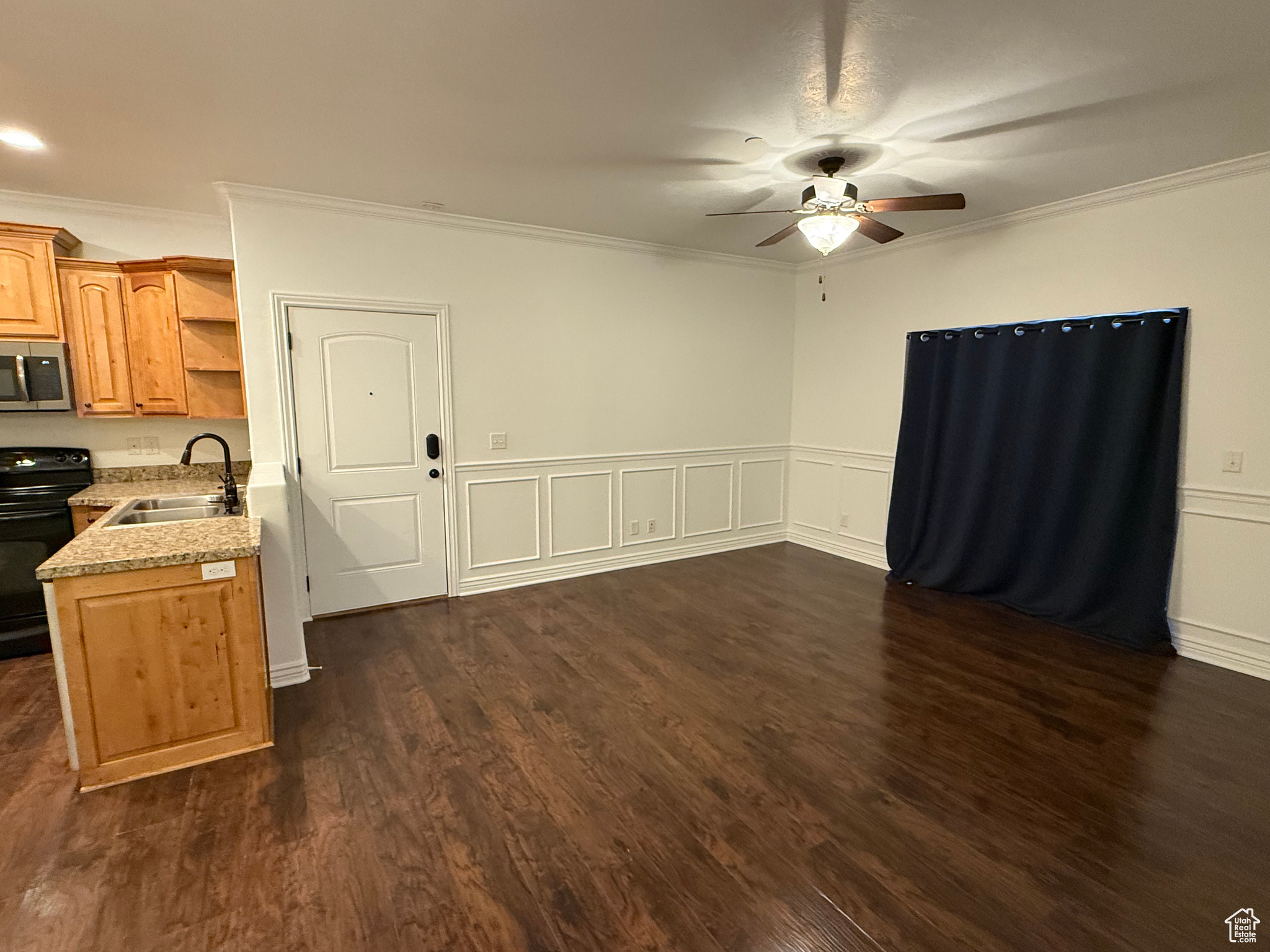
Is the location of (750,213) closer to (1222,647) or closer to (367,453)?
(367,453)

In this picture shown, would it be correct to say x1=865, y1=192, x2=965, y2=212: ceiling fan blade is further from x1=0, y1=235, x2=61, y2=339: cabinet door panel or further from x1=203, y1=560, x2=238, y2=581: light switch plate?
x1=0, y1=235, x2=61, y2=339: cabinet door panel

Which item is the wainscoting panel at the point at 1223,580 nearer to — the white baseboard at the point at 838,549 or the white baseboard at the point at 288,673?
the white baseboard at the point at 838,549

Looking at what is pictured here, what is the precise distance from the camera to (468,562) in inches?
174

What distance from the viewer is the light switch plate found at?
237 centimetres

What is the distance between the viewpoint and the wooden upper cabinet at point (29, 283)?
3.47m

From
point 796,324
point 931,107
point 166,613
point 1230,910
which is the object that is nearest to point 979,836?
point 1230,910

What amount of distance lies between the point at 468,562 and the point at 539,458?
940 millimetres

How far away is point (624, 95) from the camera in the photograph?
2.40m

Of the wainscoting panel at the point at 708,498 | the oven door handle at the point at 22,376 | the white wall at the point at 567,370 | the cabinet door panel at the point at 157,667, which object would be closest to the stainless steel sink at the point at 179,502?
the white wall at the point at 567,370

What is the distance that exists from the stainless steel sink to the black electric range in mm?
534

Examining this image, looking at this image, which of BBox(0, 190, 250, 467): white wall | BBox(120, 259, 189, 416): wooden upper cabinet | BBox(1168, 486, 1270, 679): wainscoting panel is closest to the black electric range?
BBox(0, 190, 250, 467): white wall

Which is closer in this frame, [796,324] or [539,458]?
[539,458]

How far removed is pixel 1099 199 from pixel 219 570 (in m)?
5.07

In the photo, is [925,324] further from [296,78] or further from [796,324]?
[296,78]
